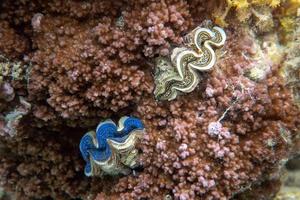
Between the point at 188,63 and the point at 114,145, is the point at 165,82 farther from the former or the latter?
the point at 114,145

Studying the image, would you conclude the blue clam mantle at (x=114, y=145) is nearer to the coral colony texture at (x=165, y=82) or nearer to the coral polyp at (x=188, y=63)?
the coral colony texture at (x=165, y=82)

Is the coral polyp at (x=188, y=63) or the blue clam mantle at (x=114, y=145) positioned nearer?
the coral polyp at (x=188, y=63)

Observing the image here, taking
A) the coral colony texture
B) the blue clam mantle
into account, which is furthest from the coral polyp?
the blue clam mantle

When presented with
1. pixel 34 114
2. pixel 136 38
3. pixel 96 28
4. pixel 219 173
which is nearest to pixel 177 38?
pixel 136 38

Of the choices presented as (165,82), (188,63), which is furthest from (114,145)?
(188,63)

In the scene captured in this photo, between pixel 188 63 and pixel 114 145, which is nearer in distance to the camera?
pixel 188 63

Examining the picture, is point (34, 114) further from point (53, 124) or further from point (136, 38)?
point (136, 38)

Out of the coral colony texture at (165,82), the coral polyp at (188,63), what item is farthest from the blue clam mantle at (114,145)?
the coral polyp at (188,63)

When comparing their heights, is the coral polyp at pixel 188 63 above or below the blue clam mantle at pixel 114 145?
above
